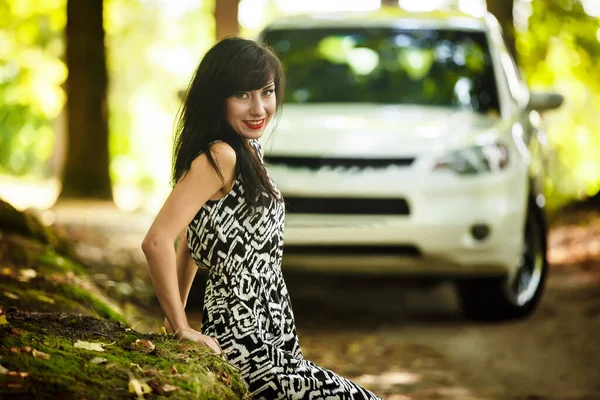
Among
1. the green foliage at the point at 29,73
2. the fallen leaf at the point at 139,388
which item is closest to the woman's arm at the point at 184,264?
the fallen leaf at the point at 139,388

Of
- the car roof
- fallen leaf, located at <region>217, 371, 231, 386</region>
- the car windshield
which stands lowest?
the car windshield

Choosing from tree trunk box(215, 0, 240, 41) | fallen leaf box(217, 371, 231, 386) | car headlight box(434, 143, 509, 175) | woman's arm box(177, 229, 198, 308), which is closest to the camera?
fallen leaf box(217, 371, 231, 386)

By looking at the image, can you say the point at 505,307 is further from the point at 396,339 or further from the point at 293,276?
the point at 293,276

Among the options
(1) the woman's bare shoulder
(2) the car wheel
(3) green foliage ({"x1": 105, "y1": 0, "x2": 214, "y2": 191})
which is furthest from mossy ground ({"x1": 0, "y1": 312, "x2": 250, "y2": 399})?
(3) green foliage ({"x1": 105, "y1": 0, "x2": 214, "y2": 191})

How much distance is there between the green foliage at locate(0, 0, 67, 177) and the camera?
76.3 ft

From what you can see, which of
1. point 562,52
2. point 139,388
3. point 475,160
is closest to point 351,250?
point 475,160

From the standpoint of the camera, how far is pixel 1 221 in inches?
249

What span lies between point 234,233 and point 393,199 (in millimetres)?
4301

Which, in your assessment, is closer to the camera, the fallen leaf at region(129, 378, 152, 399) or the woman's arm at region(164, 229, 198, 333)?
the fallen leaf at region(129, 378, 152, 399)

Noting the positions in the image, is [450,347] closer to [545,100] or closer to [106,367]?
[545,100]

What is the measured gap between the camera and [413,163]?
7480 millimetres

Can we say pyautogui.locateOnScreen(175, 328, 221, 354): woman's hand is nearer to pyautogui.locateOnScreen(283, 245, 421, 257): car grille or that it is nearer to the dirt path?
the dirt path

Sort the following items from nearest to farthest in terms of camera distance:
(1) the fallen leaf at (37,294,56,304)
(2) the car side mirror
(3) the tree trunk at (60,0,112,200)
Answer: (1) the fallen leaf at (37,294,56,304), (2) the car side mirror, (3) the tree trunk at (60,0,112,200)

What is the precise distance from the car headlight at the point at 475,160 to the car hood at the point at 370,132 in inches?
2.7
